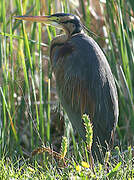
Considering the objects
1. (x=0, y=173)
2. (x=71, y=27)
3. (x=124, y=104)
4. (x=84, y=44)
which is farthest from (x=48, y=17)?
(x=0, y=173)

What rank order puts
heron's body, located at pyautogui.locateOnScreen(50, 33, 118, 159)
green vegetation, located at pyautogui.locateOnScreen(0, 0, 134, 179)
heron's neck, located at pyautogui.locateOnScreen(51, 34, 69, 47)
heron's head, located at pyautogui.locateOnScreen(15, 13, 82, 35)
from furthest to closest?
1. heron's neck, located at pyautogui.locateOnScreen(51, 34, 69, 47)
2. heron's head, located at pyautogui.locateOnScreen(15, 13, 82, 35)
3. heron's body, located at pyautogui.locateOnScreen(50, 33, 118, 159)
4. green vegetation, located at pyautogui.locateOnScreen(0, 0, 134, 179)

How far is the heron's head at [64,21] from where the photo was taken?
8.64 ft

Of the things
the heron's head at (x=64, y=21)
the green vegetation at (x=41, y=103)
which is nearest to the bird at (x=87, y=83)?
the heron's head at (x=64, y=21)

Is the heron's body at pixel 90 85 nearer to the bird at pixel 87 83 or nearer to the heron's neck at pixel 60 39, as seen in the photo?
the bird at pixel 87 83

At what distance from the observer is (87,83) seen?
2492 millimetres

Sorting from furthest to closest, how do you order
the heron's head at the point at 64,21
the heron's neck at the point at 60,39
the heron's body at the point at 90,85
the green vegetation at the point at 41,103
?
the heron's neck at the point at 60,39 < the heron's head at the point at 64,21 < the heron's body at the point at 90,85 < the green vegetation at the point at 41,103

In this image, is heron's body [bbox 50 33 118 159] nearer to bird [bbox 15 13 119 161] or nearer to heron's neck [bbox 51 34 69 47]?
bird [bbox 15 13 119 161]

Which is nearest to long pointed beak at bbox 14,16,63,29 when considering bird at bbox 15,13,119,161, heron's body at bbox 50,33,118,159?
bird at bbox 15,13,119,161

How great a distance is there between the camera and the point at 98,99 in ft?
8.17

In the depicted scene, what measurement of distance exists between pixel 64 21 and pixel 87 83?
1.71 feet

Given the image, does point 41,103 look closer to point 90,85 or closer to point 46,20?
point 90,85

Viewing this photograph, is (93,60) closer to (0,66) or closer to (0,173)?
(0,66)

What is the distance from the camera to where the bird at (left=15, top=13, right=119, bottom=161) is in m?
2.48

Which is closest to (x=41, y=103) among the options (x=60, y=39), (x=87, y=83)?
(x=87, y=83)
